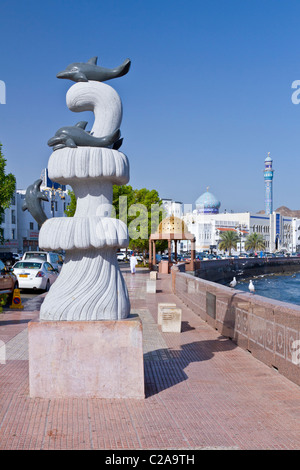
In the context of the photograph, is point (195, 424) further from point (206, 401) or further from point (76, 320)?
point (76, 320)

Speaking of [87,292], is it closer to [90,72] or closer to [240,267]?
[90,72]

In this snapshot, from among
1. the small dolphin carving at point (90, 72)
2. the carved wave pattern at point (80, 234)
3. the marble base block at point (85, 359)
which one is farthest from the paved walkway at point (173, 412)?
the small dolphin carving at point (90, 72)

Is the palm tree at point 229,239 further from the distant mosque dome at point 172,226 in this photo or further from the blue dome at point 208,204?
the distant mosque dome at point 172,226

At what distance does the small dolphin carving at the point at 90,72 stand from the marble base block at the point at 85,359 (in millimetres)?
3119

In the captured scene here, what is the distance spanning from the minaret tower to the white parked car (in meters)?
123

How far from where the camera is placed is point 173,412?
5.20 metres

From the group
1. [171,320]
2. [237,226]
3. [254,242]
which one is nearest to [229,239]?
[254,242]

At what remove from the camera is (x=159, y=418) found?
16.4ft

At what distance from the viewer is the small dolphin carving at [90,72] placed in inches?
247

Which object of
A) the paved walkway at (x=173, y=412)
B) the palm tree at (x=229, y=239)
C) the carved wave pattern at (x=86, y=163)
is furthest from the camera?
the palm tree at (x=229, y=239)

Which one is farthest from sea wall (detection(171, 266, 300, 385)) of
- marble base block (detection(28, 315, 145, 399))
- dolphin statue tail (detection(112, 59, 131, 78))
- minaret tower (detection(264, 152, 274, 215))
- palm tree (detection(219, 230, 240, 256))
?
minaret tower (detection(264, 152, 274, 215))

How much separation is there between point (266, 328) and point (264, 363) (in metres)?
0.57

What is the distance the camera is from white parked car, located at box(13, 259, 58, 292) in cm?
1848

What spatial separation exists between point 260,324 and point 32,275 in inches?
493
